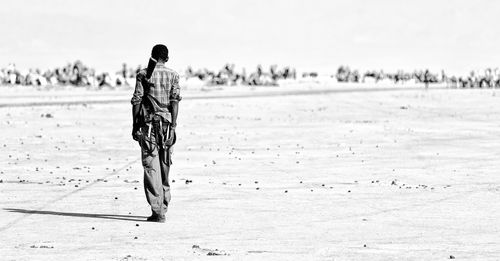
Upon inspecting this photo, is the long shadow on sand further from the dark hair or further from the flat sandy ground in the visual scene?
the dark hair

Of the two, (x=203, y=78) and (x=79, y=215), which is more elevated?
(x=79, y=215)

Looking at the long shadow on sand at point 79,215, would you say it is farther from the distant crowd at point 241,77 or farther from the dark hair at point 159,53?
the distant crowd at point 241,77

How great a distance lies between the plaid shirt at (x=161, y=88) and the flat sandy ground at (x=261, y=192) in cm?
155

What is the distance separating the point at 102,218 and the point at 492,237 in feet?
17.9

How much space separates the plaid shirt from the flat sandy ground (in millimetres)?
1552

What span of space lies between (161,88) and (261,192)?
14.0ft

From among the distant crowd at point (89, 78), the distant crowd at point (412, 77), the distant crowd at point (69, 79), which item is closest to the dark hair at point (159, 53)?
the distant crowd at point (89, 78)

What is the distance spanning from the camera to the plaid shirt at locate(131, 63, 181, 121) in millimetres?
18625

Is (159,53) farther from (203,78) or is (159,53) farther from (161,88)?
(203,78)

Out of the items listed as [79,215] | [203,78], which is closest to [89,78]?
[203,78]

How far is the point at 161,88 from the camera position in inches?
734

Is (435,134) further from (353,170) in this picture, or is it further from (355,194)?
(355,194)

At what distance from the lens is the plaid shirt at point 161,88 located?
18625mm

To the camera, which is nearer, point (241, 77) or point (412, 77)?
point (241, 77)
